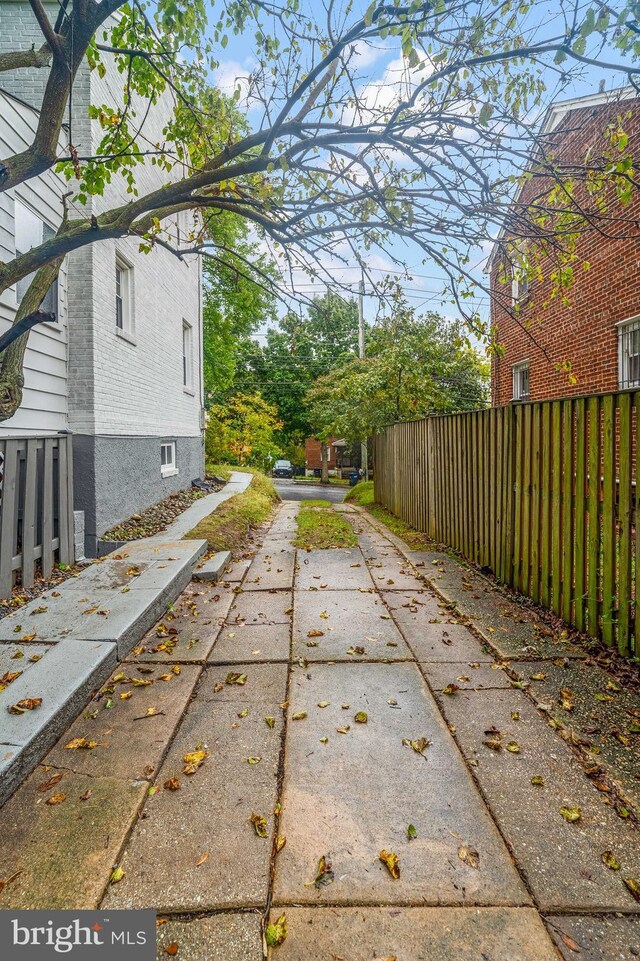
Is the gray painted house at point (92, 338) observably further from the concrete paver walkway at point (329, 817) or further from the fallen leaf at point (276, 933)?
the fallen leaf at point (276, 933)

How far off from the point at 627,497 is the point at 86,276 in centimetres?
617

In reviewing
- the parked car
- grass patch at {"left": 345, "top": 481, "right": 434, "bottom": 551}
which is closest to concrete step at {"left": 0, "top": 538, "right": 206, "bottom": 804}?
grass patch at {"left": 345, "top": 481, "right": 434, "bottom": 551}

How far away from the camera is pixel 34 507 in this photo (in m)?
4.52

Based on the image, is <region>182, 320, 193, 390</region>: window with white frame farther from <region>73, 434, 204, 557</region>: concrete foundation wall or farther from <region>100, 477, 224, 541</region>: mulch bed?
<region>73, 434, 204, 557</region>: concrete foundation wall

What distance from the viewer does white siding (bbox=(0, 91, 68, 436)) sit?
488cm

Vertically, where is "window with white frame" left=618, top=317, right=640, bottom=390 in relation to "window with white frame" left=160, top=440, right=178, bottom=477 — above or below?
above

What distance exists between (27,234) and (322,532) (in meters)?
5.24

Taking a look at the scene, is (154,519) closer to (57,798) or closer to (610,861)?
(57,798)

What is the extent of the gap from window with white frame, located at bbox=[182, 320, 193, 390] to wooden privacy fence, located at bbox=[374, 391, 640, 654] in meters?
7.32

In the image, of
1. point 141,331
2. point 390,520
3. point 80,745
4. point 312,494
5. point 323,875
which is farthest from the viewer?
point 312,494

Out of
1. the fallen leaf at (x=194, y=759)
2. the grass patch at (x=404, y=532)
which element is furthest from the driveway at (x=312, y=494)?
the fallen leaf at (x=194, y=759)

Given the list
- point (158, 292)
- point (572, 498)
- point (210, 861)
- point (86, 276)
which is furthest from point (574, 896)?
point (158, 292)

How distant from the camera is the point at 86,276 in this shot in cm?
609

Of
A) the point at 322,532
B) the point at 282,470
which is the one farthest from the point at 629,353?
the point at 282,470
